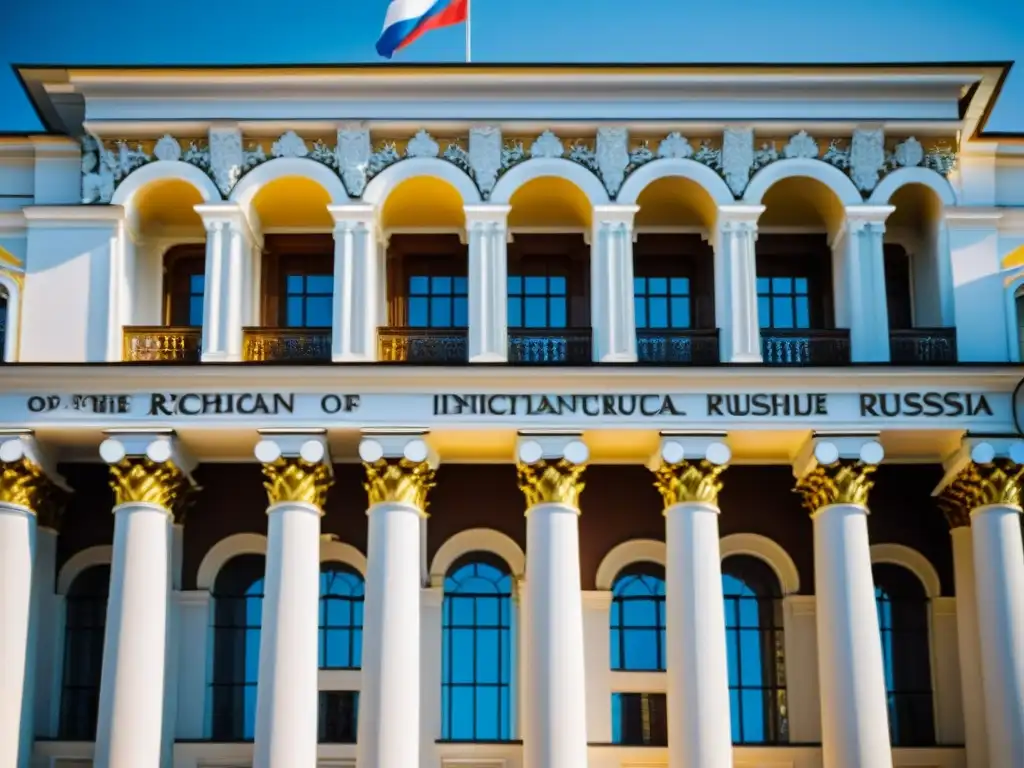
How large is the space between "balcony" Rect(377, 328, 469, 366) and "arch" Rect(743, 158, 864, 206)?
19.8ft

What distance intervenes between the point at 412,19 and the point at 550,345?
6669mm

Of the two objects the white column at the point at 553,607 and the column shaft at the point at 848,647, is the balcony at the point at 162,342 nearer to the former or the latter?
the white column at the point at 553,607

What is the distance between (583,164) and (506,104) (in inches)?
71.8

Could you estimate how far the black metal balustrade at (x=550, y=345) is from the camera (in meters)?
38.8

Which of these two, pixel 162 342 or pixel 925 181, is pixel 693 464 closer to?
pixel 925 181

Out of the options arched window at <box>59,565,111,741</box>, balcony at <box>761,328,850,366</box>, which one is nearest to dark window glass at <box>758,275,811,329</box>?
balcony at <box>761,328,850,366</box>

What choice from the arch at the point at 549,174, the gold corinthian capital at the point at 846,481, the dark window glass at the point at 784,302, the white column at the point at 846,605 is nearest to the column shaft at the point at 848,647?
the white column at the point at 846,605

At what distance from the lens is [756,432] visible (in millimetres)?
37562

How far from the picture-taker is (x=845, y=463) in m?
37.4

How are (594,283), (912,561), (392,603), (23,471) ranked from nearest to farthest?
(392,603), (23,471), (594,283), (912,561)

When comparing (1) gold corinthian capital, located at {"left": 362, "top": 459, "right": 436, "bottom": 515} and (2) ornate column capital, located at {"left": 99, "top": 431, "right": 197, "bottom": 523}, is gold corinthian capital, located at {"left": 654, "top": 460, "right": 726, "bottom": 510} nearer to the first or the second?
(1) gold corinthian capital, located at {"left": 362, "top": 459, "right": 436, "bottom": 515}

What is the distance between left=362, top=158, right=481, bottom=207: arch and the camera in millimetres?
39156

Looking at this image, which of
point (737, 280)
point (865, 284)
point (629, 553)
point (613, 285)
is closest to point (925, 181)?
point (865, 284)

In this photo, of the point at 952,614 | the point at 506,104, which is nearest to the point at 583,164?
the point at 506,104
